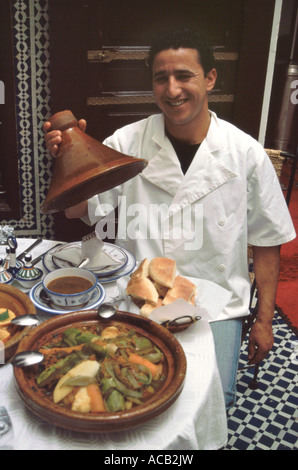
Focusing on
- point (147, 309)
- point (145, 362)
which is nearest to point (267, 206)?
point (147, 309)

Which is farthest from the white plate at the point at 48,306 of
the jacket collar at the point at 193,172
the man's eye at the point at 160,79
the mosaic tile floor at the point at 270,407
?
the mosaic tile floor at the point at 270,407

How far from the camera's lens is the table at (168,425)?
3.14 feet

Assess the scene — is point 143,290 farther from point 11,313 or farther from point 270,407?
point 270,407

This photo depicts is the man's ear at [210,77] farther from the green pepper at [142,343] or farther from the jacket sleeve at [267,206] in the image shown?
the green pepper at [142,343]

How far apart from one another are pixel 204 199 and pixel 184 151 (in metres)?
0.27

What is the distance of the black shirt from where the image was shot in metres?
2.04

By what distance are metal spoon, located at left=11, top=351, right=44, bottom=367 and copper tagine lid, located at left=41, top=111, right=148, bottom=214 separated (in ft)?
1.30

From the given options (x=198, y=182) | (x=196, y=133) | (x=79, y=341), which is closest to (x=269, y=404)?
(x=198, y=182)

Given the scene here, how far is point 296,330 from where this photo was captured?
326cm

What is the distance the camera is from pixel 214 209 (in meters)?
1.94

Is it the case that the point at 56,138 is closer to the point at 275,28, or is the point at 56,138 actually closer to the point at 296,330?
the point at 296,330

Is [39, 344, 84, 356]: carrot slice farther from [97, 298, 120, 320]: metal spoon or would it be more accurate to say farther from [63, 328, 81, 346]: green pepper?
[97, 298, 120, 320]: metal spoon

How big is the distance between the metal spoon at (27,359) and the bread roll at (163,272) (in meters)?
0.54
